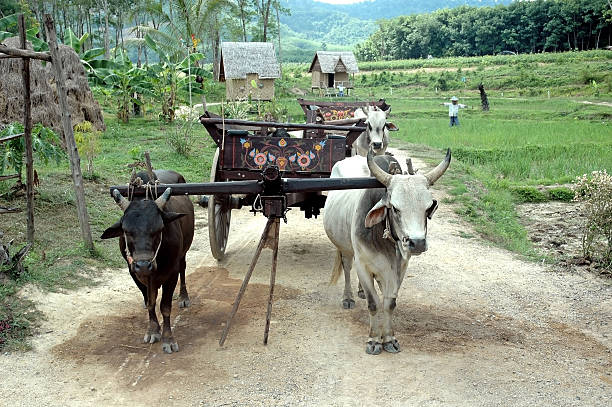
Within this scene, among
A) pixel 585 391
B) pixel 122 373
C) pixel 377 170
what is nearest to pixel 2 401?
pixel 122 373

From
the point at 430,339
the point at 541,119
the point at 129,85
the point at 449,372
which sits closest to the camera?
the point at 449,372

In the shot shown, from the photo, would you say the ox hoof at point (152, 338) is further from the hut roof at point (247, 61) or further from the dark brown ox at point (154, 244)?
the hut roof at point (247, 61)

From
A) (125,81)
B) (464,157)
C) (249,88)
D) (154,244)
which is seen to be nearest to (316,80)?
(249,88)

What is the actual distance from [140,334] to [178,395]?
1279mm

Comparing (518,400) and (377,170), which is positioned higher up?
(377,170)

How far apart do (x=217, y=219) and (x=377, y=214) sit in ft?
10.3

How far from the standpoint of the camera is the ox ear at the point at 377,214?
15.8ft

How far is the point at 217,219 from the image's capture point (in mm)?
7523

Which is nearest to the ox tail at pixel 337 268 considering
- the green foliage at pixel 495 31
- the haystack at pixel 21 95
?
the haystack at pixel 21 95

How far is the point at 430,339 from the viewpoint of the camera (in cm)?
545

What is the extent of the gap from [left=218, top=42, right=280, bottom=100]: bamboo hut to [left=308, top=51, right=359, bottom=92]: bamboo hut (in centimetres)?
1036

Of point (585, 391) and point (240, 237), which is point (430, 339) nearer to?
point (585, 391)

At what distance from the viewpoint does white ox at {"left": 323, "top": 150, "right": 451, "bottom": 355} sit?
4625 mm

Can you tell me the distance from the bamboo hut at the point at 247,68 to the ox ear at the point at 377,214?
2544cm
